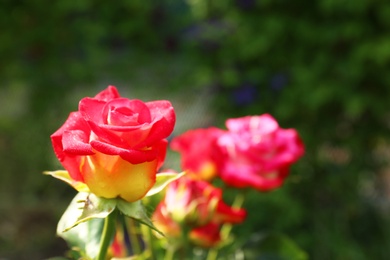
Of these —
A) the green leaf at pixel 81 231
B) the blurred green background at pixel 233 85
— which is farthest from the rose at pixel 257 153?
the blurred green background at pixel 233 85

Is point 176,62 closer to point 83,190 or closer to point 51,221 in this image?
point 51,221

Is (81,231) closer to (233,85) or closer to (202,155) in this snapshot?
(202,155)

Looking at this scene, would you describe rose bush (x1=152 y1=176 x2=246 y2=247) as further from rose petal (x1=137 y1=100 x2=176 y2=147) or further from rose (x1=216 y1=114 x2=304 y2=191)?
rose petal (x1=137 y1=100 x2=176 y2=147)

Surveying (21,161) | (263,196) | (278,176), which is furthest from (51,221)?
(278,176)

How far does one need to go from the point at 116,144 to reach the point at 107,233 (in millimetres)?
86

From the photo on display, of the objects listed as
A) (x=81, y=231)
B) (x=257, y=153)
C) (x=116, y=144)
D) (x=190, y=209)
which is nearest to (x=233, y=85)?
(x=257, y=153)

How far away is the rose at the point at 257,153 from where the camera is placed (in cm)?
90

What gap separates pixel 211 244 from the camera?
A: 2.80 feet

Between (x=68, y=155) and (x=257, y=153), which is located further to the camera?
(x=257, y=153)

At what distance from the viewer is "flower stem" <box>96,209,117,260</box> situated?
612 millimetres

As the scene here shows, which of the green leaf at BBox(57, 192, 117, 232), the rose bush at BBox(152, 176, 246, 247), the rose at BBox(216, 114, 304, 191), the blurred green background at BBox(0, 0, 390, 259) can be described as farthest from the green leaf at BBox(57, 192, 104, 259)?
the blurred green background at BBox(0, 0, 390, 259)

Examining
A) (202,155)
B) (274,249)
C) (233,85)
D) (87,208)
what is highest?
(87,208)

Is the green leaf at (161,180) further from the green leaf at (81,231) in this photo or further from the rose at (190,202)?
the rose at (190,202)

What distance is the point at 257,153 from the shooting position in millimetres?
923
